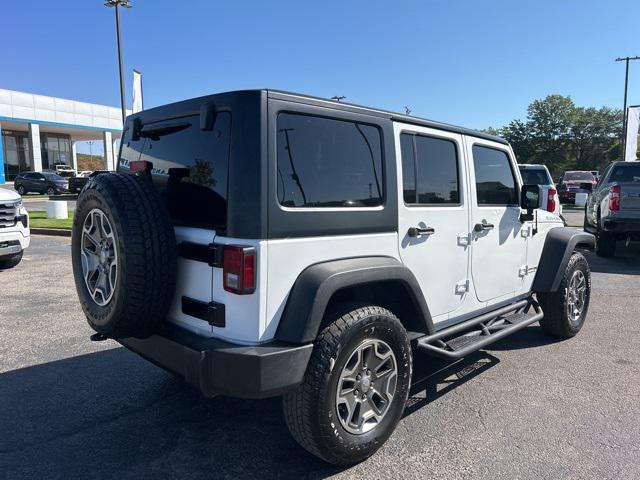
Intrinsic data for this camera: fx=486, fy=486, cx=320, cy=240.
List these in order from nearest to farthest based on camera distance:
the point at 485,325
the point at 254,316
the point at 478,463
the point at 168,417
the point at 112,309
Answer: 1. the point at 254,316
2. the point at 112,309
3. the point at 478,463
4. the point at 168,417
5. the point at 485,325

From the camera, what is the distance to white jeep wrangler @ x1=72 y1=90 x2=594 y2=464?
7.89 ft

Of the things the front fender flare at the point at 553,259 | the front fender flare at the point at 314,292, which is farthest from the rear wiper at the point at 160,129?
the front fender flare at the point at 553,259

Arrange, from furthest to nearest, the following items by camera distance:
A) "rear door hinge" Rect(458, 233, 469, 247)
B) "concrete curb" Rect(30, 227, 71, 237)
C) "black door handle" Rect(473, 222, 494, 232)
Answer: "concrete curb" Rect(30, 227, 71, 237) → "black door handle" Rect(473, 222, 494, 232) → "rear door hinge" Rect(458, 233, 469, 247)

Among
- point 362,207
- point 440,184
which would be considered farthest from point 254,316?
point 440,184

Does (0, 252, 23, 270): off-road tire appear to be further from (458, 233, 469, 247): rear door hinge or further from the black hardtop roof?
(458, 233, 469, 247): rear door hinge

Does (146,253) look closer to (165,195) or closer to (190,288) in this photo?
(190,288)

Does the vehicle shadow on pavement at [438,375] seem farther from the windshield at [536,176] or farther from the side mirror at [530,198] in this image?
the windshield at [536,176]

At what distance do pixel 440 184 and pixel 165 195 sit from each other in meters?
1.87

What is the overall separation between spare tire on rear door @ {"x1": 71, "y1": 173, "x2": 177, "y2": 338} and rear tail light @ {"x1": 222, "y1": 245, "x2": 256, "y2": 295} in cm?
43

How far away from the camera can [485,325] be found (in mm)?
3967

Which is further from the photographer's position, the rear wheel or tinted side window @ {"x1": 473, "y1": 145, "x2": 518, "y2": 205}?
the rear wheel

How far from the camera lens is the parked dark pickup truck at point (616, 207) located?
8758 millimetres

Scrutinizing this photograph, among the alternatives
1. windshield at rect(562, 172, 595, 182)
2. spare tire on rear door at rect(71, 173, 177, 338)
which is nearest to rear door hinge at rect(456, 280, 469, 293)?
spare tire on rear door at rect(71, 173, 177, 338)

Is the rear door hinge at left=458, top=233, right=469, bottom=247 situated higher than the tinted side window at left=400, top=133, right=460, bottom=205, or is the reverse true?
the tinted side window at left=400, top=133, right=460, bottom=205
